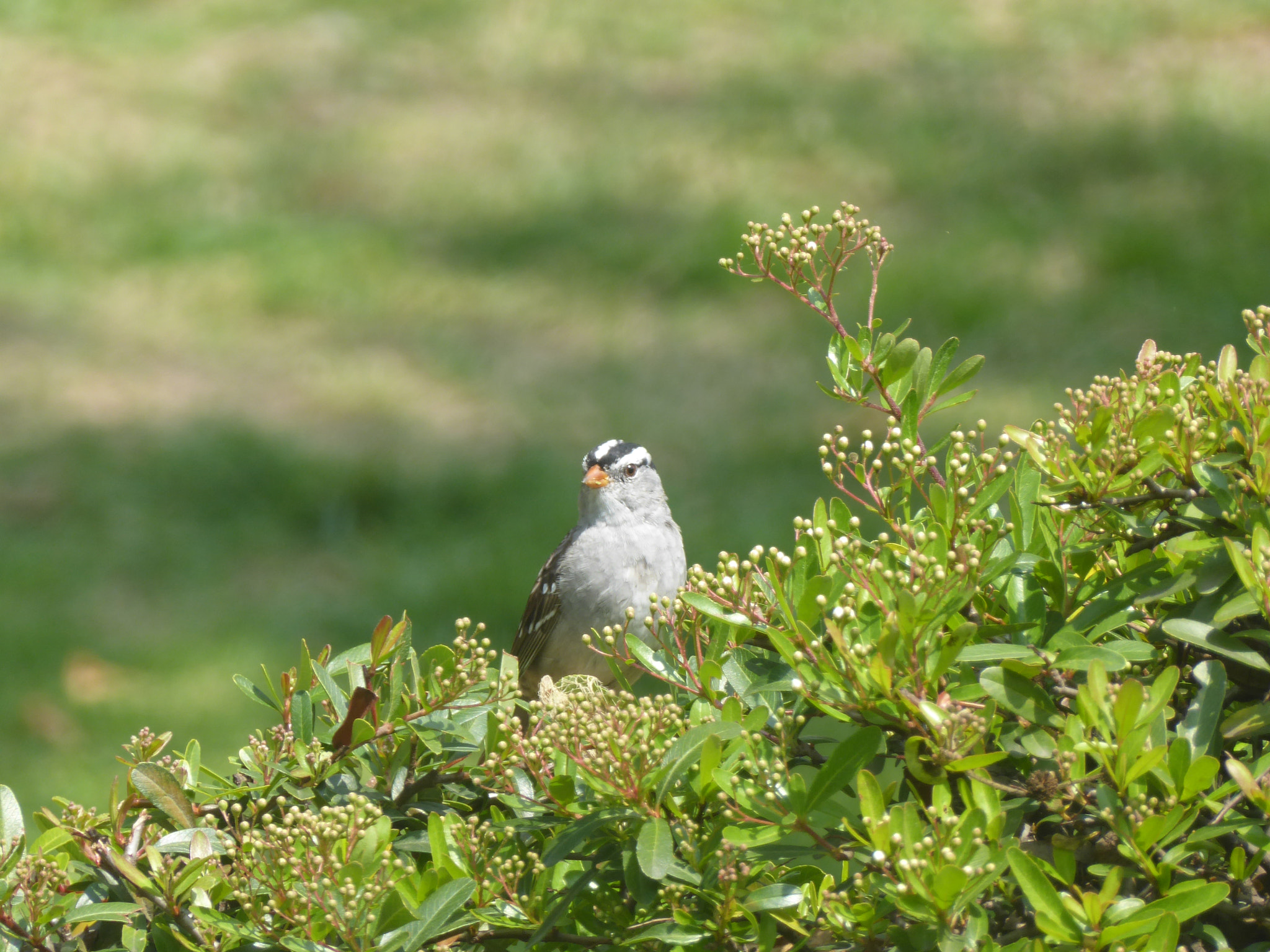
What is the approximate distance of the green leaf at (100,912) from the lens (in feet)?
5.81

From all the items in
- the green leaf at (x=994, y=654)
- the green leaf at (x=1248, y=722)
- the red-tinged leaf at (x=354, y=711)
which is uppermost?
the red-tinged leaf at (x=354, y=711)

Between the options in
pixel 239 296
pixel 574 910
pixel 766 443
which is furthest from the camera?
pixel 239 296

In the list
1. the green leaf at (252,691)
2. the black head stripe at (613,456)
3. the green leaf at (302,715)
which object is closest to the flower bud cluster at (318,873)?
the green leaf at (302,715)

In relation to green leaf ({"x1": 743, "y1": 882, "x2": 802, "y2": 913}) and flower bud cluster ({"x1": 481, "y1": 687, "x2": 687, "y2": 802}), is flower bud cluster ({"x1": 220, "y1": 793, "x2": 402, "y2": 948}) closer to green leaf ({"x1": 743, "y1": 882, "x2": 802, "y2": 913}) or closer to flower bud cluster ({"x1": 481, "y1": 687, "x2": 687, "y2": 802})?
flower bud cluster ({"x1": 481, "y1": 687, "x2": 687, "y2": 802})

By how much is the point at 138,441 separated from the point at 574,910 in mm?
6748

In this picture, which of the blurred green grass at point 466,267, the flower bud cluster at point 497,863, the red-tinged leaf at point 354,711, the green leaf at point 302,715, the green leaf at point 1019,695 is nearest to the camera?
the green leaf at point 1019,695

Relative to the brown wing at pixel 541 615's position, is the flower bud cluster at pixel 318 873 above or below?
below

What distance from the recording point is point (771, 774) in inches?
62.4

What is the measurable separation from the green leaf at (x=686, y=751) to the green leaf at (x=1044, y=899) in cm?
35

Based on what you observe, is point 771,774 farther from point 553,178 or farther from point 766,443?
point 553,178

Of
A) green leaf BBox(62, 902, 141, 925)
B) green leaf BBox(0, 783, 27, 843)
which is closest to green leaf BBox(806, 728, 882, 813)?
green leaf BBox(62, 902, 141, 925)

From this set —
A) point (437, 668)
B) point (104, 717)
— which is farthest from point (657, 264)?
point (437, 668)

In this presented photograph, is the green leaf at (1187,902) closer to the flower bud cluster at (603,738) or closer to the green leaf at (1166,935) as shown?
the green leaf at (1166,935)

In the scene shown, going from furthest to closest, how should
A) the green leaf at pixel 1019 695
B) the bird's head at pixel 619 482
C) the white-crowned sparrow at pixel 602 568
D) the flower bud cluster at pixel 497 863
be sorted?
the bird's head at pixel 619 482
the white-crowned sparrow at pixel 602 568
the flower bud cluster at pixel 497 863
the green leaf at pixel 1019 695
